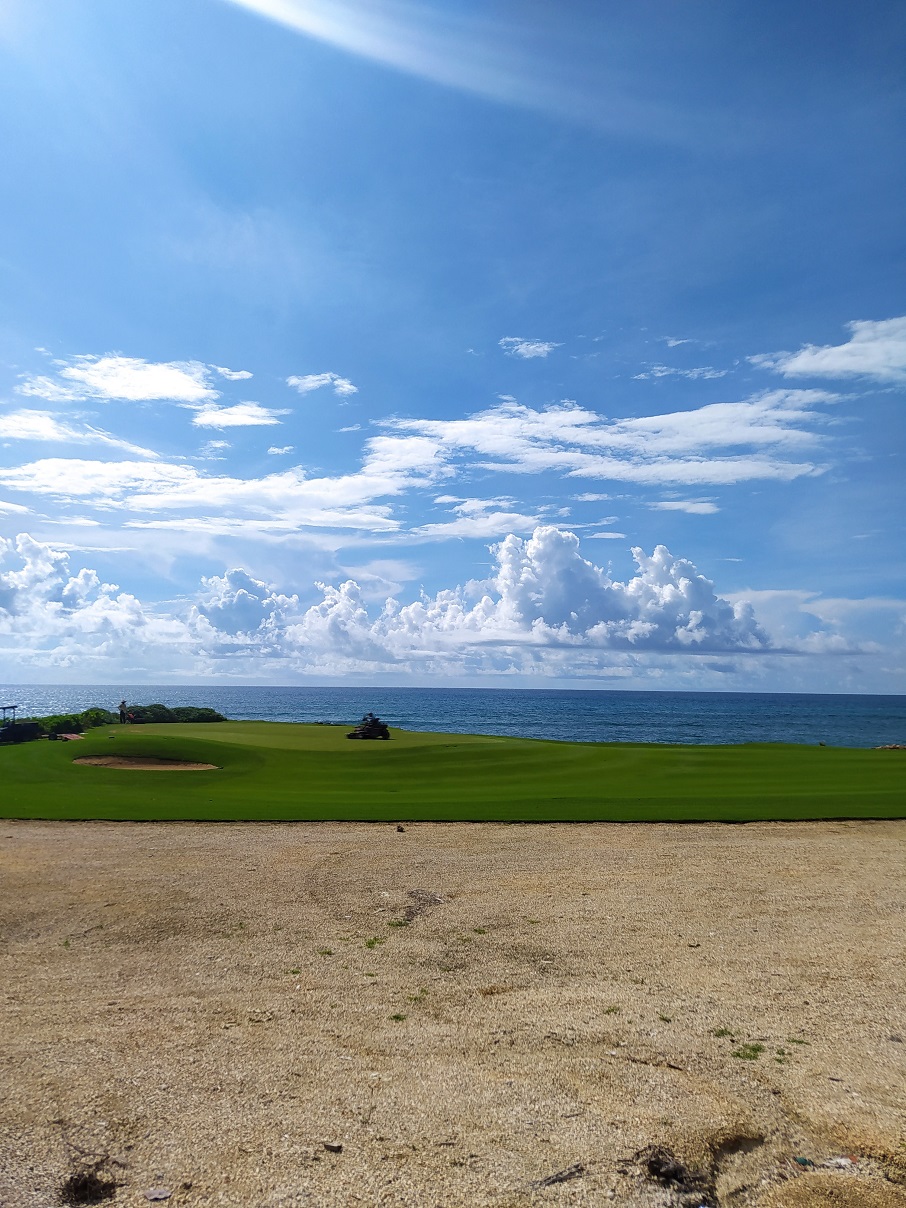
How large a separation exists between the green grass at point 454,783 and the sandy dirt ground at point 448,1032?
187 inches

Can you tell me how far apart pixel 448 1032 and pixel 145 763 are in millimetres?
25171

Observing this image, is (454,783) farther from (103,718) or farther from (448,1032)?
(103,718)

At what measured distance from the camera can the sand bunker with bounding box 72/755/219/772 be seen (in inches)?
1136

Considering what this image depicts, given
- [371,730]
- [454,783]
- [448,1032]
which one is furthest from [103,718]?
[448,1032]

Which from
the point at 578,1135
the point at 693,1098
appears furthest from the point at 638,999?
the point at 578,1135

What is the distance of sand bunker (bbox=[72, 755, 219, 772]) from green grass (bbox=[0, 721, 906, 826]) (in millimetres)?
308

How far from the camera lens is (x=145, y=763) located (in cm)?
3000

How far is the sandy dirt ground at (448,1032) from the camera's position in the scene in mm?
5836

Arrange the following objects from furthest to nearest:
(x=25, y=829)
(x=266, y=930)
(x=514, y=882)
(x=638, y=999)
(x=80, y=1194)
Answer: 1. (x=25, y=829)
2. (x=514, y=882)
3. (x=266, y=930)
4. (x=638, y=999)
5. (x=80, y=1194)

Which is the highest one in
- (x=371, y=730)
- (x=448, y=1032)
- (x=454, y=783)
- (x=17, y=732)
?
(x=17, y=732)

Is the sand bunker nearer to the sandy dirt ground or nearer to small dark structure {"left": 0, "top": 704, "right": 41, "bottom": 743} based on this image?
small dark structure {"left": 0, "top": 704, "right": 41, "bottom": 743}

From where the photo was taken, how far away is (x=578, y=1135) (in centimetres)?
630

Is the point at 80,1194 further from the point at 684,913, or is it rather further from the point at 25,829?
the point at 25,829

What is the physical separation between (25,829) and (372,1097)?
14.3 meters
